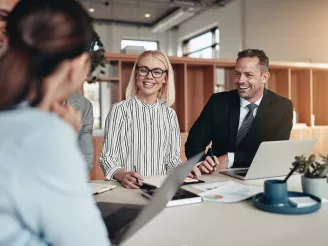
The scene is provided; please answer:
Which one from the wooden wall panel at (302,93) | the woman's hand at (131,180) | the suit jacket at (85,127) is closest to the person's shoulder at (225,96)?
the suit jacket at (85,127)

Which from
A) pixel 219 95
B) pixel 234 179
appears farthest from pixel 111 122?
pixel 219 95

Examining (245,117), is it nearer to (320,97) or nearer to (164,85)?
(164,85)

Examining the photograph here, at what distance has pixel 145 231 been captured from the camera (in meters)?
1.10

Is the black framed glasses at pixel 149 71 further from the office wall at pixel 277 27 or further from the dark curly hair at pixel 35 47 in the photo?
the office wall at pixel 277 27

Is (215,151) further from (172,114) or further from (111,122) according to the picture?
(111,122)

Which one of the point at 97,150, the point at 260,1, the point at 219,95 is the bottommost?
the point at 97,150

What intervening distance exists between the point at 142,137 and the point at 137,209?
1024 mm

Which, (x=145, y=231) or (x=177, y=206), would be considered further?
(x=177, y=206)

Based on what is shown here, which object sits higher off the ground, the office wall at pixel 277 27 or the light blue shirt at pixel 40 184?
the office wall at pixel 277 27

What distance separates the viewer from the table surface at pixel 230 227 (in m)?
1.01

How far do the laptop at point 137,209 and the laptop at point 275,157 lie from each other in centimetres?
70

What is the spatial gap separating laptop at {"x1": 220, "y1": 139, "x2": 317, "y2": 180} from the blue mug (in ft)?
1.13

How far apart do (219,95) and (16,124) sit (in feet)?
7.63

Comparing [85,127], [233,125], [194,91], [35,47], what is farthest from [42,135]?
[194,91]
